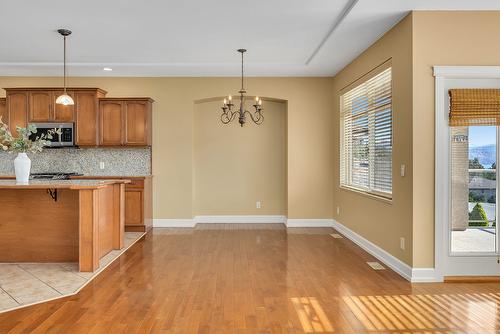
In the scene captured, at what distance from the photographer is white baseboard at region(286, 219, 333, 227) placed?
283 inches

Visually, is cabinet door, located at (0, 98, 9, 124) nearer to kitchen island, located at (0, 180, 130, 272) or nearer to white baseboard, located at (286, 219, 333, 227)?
kitchen island, located at (0, 180, 130, 272)

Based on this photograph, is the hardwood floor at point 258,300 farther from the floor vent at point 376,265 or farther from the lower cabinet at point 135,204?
the lower cabinet at point 135,204

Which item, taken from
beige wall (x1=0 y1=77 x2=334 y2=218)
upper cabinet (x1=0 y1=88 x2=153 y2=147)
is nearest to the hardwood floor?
beige wall (x1=0 y1=77 x2=334 y2=218)

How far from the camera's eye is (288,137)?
284 inches

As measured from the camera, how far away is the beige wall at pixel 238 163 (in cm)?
762

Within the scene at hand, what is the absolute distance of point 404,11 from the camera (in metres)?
3.97

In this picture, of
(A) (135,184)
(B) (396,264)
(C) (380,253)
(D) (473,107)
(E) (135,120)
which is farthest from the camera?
(E) (135,120)

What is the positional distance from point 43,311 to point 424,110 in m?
3.94

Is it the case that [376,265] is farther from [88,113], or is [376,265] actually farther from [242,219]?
[88,113]

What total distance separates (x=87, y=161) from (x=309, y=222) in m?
4.25

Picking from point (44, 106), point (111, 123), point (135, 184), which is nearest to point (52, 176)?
point (44, 106)

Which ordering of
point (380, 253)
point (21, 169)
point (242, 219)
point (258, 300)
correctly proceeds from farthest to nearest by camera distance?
1. point (242, 219)
2. point (380, 253)
3. point (21, 169)
4. point (258, 300)

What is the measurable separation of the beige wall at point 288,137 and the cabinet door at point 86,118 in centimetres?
89

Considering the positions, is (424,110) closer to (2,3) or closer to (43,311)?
(43,311)
